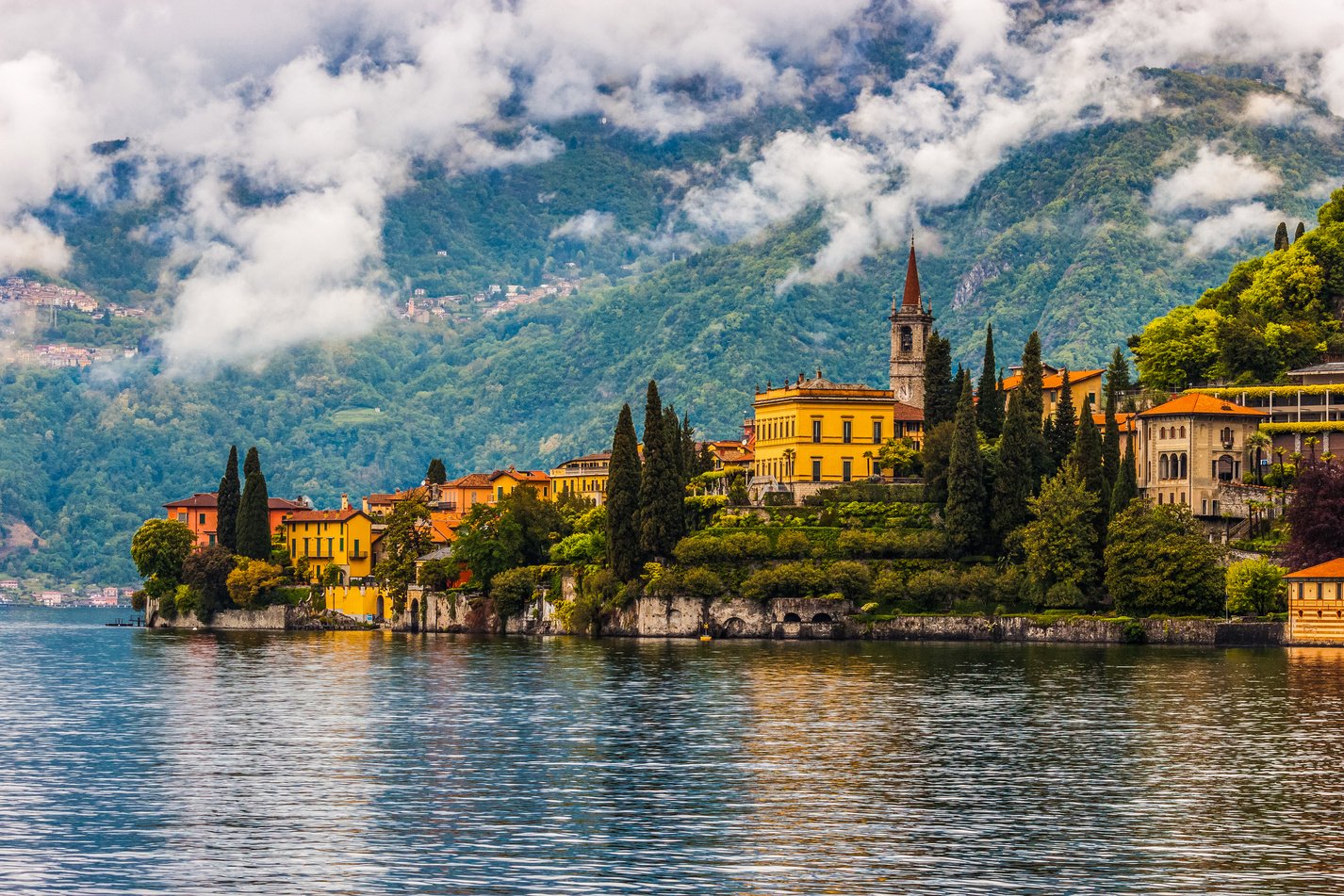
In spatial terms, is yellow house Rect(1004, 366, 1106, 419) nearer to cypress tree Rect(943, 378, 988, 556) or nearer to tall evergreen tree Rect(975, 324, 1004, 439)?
tall evergreen tree Rect(975, 324, 1004, 439)


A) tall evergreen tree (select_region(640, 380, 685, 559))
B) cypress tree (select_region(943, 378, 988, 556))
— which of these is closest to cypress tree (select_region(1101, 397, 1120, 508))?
cypress tree (select_region(943, 378, 988, 556))

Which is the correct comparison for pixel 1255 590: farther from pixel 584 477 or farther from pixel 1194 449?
pixel 584 477

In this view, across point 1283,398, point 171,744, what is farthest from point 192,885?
point 1283,398

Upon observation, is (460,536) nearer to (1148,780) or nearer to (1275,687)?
(1275,687)

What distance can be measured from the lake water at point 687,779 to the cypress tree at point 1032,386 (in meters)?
31.7

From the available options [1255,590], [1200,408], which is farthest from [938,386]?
[1255,590]

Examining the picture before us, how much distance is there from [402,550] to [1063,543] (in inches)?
2068

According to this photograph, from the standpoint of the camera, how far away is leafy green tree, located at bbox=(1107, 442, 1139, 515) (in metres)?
115

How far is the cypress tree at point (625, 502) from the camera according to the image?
12319 centimetres

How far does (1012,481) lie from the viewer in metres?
120

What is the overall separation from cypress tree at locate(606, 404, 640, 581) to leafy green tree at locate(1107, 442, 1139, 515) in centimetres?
2589

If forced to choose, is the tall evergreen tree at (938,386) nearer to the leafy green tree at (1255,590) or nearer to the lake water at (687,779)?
the leafy green tree at (1255,590)

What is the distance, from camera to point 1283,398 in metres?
132

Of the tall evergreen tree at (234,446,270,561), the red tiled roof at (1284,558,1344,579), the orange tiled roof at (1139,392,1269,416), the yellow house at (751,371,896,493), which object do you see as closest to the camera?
the red tiled roof at (1284,558,1344,579)
